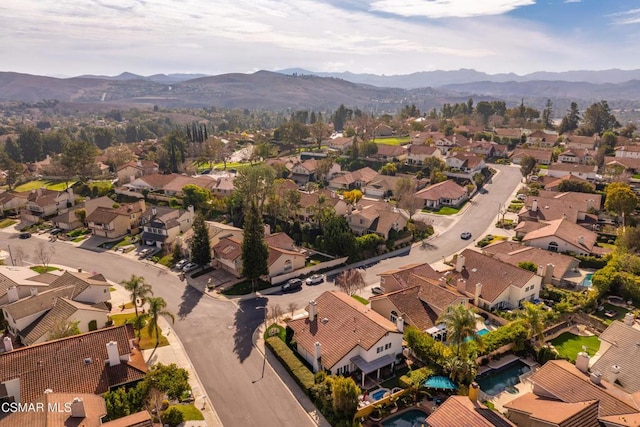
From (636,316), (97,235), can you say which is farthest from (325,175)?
(636,316)

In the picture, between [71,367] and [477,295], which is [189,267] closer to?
[71,367]

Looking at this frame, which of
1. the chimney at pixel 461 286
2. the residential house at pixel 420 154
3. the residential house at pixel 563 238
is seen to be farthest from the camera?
the residential house at pixel 420 154

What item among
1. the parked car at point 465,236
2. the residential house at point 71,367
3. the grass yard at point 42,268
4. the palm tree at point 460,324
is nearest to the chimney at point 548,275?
the parked car at point 465,236

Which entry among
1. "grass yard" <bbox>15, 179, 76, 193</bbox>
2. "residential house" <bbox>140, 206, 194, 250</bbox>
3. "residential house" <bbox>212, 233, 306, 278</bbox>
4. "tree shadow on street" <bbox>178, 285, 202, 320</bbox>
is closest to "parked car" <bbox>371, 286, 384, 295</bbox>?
"residential house" <bbox>212, 233, 306, 278</bbox>

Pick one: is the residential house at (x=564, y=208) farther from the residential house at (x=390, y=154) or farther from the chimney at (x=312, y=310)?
the chimney at (x=312, y=310)

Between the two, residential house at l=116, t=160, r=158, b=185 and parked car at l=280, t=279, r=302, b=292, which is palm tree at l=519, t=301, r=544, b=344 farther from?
residential house at l=116, t=160, r=158, b=185

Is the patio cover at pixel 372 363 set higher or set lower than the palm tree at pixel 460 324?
lower
